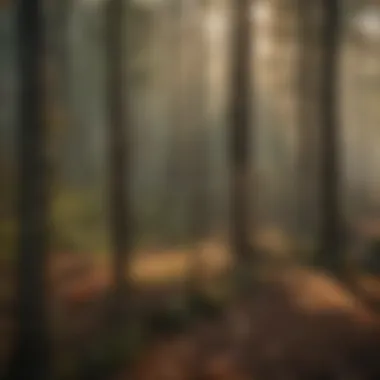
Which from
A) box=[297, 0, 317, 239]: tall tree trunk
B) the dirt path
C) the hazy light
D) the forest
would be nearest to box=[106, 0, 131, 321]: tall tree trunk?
the forest

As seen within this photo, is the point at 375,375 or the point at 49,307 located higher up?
the point at 49,307

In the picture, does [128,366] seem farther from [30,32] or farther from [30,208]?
[30,32]

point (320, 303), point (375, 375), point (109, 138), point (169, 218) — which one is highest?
point (109, 138)

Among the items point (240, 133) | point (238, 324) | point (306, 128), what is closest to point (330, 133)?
point (306, 128)

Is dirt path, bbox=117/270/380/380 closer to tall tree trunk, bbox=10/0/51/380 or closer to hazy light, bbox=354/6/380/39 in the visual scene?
tall tree trunk, bbox=10/0/51/380

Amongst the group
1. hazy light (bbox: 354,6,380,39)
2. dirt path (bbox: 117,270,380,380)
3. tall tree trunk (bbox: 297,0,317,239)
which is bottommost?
dirt path (bbox: 117,270,380,380)

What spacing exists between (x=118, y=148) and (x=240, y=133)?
187 millimetres

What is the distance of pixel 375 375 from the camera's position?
1.20m

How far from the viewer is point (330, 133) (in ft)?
3.94

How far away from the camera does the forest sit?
3.77 feet

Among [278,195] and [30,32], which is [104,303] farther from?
[30,32]

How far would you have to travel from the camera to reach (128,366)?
45.4 inches

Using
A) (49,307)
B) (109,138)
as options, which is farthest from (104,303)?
(109,138)

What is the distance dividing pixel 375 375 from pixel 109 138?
1.78 feet
